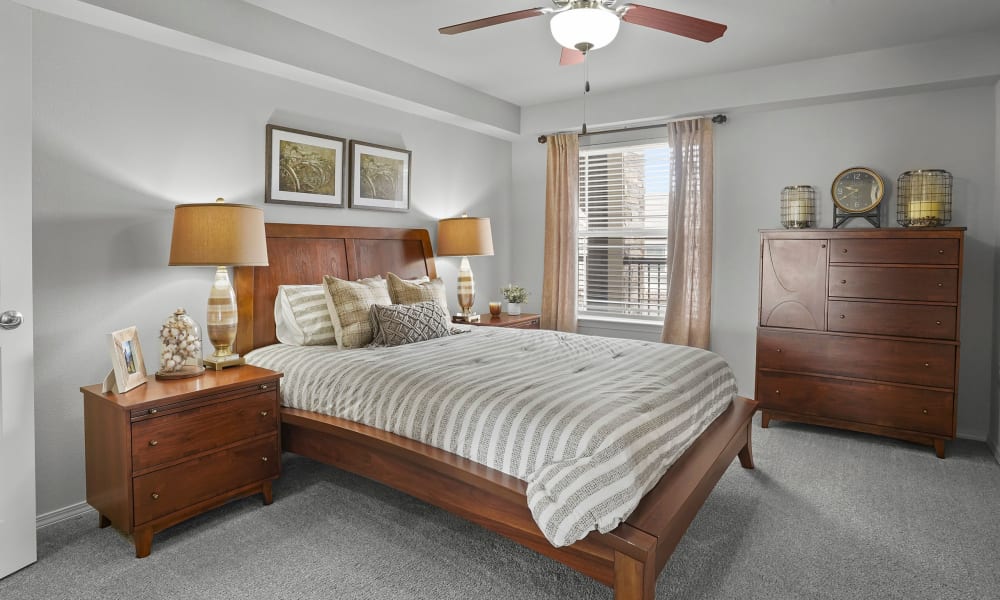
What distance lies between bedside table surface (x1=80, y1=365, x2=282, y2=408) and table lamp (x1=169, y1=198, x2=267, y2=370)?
16cm

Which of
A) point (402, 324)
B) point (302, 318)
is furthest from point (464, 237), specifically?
point (302, 318)

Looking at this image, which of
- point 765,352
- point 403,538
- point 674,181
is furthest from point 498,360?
point 674,181

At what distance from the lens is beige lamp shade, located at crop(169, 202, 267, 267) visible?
274 centimetres

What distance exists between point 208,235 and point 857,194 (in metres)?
4.15

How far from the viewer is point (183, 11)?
→ 283cm

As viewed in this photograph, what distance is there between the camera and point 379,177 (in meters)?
4.23

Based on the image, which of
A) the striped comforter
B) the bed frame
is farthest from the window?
the bed frame

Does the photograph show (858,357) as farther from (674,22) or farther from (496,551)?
(496,551)

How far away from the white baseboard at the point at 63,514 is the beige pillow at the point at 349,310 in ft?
4.61

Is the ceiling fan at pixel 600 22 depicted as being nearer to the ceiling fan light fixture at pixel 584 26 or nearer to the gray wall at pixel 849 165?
the ceiling fan light fixture at pixel 584 26

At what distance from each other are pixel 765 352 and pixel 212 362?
352 centimetres

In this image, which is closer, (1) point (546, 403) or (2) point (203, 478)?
(1) point (546, 403)

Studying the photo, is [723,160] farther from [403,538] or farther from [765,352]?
[403,538]

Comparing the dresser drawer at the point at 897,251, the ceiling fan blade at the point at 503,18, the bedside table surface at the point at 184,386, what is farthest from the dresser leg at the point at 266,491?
the dresser drawer at the point at 897,251
